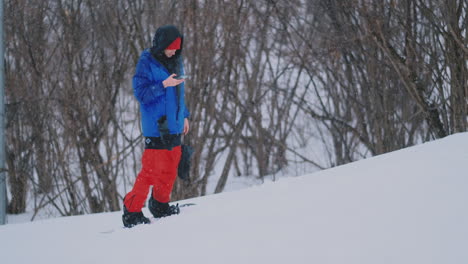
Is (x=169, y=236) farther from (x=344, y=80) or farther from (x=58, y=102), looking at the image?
(x=344, y=80)

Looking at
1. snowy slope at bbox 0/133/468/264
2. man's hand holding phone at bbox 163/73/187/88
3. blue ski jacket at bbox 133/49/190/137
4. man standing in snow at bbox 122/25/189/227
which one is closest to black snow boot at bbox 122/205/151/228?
man standing in snow at bbox 122/25/189/227

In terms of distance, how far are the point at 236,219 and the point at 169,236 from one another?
42cm

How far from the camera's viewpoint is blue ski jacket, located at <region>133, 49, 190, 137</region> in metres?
3.43

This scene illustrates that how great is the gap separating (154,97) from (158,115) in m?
0.15

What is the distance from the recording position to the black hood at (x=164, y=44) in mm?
3486

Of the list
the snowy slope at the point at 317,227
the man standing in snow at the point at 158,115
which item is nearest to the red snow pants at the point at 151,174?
the man standing in snow at the point at 158,115

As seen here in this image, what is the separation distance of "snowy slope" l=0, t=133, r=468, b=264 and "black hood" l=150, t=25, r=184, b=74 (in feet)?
3.62

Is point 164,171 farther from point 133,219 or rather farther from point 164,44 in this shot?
point 164,44

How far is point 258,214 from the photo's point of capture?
3.00 metres

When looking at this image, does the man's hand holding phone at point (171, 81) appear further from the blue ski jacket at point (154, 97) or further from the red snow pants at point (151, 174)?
the red snow pants at point (151, 174)

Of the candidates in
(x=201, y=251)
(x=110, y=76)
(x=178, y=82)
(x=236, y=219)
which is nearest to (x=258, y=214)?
(x=236, y=219)

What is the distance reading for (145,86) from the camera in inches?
135

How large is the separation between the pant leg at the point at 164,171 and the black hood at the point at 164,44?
24.1 inches

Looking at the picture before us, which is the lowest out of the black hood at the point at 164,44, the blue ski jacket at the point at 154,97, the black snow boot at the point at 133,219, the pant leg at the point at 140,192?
the black snow boot at the point at 133,219
